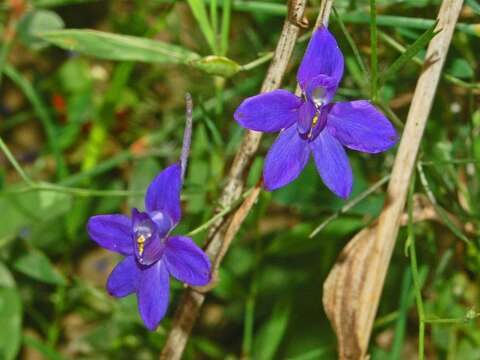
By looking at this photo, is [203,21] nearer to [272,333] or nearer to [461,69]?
[461,69]

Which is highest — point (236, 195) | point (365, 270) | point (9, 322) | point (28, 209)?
point (236, 195)

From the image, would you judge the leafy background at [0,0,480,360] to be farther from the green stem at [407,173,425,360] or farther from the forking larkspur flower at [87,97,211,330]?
the forking larkspur flower at [87,97,211,330]

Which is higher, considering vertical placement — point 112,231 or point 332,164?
point 332,164

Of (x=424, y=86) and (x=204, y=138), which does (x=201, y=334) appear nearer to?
(x=204, y=138)

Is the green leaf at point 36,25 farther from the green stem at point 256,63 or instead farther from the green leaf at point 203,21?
the green stem at point 256,63

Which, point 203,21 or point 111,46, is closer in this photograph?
point 203,21

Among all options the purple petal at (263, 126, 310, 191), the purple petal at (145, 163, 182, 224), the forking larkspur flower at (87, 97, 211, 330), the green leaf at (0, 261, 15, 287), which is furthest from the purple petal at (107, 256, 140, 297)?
the green leaf at (0, 261, 15, 287)

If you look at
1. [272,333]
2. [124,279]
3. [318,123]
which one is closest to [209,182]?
[272,333]
